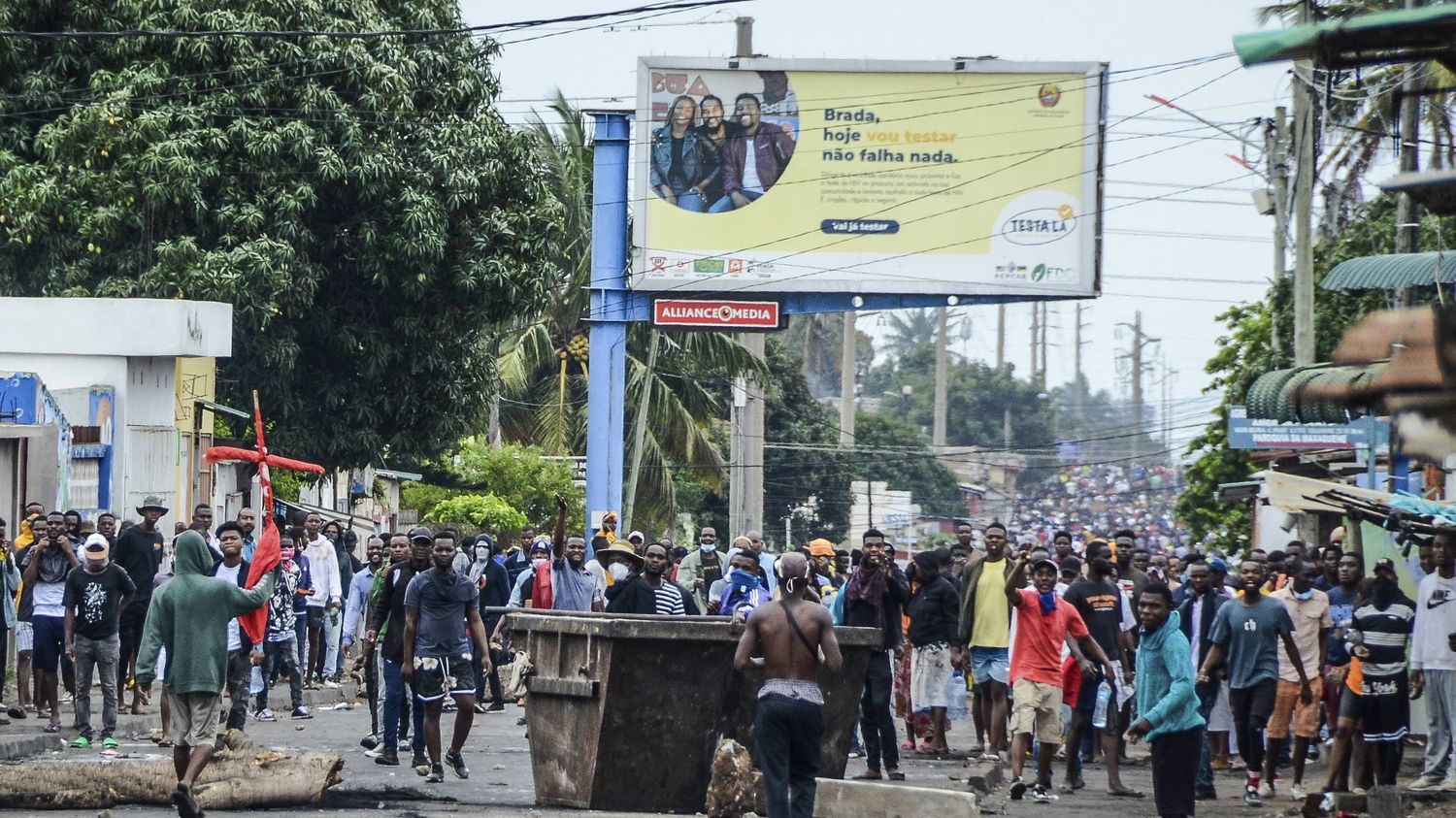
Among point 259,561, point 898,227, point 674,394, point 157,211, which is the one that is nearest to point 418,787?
point 259,561

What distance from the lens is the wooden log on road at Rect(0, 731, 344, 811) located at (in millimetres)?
11945

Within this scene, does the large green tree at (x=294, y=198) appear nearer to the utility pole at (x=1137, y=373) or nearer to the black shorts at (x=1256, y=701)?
the black shorts at (x=1256, y=701)

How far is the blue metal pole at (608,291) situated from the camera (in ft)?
102

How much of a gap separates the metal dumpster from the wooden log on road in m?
1.43

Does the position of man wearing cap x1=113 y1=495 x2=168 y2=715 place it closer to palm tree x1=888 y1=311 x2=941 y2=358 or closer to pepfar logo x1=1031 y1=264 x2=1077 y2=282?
pepfar logo x1=1031 y1=264 x2=1077 y2=282

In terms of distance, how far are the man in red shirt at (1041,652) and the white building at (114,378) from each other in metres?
12.1

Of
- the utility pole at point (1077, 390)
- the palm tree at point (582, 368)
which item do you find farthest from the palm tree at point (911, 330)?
the palm tree at point (582, 368)

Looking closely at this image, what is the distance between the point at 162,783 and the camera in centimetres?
1228

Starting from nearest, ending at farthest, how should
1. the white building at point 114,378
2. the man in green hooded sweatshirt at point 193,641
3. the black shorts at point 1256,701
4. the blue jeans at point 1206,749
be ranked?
1. the man in green hooded sweatshirt at point 193,641
2. the black shorts at point 1256,701
3. the blue jeans at point 1206,749
4. the white building at point 114,378

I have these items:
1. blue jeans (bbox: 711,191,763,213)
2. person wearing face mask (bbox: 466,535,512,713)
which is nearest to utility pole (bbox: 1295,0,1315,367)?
person wearing face mask (bbox: 466,535,512,713)

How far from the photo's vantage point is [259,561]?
42.6 ft

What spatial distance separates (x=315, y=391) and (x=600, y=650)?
18.3 metres

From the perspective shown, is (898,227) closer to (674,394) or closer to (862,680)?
(674,394)

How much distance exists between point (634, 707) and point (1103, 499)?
328 ft
